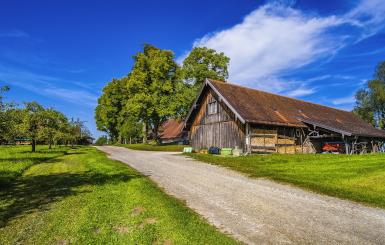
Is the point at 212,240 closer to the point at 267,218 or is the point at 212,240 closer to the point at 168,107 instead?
the point at 267,218

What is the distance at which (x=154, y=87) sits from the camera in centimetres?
3700

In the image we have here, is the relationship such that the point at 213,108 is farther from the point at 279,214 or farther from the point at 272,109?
the point at 279,214

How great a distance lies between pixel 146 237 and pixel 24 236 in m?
2.47

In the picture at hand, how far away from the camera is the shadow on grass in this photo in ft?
18.6

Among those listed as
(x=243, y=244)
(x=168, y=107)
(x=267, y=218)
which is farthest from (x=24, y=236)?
(x=168, y=107)

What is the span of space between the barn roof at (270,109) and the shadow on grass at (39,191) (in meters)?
12.8

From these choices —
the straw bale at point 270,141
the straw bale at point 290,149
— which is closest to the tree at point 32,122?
the straw bale at point 270,141

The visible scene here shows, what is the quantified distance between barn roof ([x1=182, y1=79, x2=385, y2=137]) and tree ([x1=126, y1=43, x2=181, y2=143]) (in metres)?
12.6

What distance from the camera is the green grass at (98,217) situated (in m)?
4.04

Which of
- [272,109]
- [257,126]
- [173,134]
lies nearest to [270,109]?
[272,109]

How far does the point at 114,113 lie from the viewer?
172 ft

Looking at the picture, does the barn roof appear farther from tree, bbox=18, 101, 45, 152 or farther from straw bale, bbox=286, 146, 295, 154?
tree, bbox=18, 101, 45, 152

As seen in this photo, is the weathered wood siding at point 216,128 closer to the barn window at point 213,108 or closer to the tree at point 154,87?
the barn window at point 213,108

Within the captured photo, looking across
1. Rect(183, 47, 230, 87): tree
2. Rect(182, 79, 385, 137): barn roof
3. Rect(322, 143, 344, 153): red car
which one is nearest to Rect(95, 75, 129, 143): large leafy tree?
Rect(183, 47, 230, 87): tree
